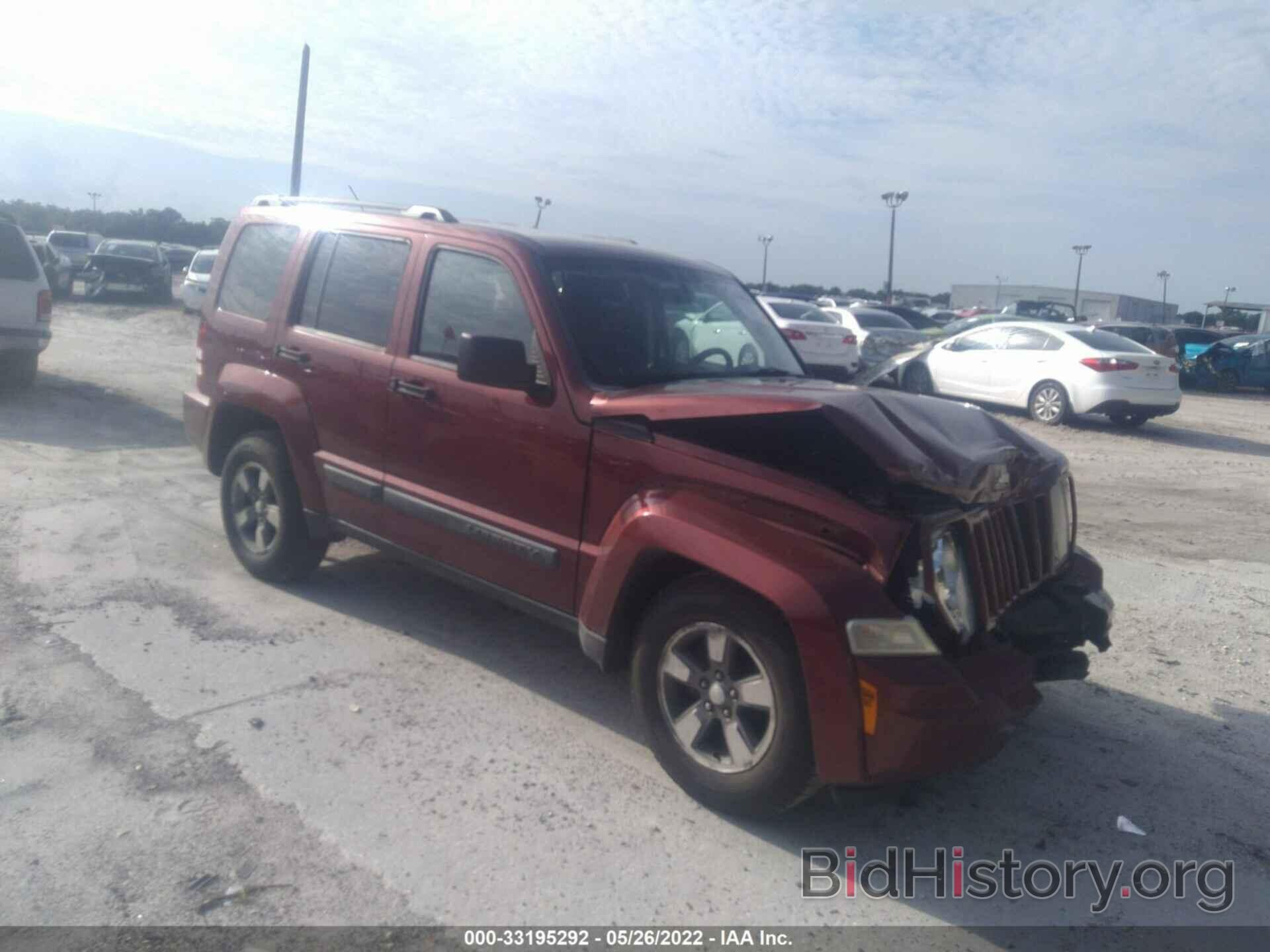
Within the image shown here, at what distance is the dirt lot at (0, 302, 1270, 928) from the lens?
348cm

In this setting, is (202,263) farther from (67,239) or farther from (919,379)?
(919,379)

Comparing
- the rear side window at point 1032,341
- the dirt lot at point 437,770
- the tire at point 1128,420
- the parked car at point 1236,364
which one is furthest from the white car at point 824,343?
the dirt lot at point 437,770

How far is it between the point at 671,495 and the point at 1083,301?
6727 centimetres

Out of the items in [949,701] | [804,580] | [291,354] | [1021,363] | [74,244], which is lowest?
[949,701]

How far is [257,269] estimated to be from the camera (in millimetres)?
6262

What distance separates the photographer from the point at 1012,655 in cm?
389

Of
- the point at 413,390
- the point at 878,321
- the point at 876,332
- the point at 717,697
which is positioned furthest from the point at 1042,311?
the point at 717,697

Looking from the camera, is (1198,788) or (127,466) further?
(127,466)

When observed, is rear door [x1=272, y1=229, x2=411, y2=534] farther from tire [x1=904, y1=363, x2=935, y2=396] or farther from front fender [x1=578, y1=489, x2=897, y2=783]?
tire [x1=904, y1=363, x2=935, y2=396]

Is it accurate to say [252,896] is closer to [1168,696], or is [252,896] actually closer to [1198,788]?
[1198,788]

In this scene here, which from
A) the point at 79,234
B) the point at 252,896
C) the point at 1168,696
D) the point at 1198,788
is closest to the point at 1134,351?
the point at 1168,696

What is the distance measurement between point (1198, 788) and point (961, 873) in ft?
4.18

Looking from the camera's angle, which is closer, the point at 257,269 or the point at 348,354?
the point at 348,354

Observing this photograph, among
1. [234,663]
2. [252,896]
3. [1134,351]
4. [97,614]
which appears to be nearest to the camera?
[252,896]
